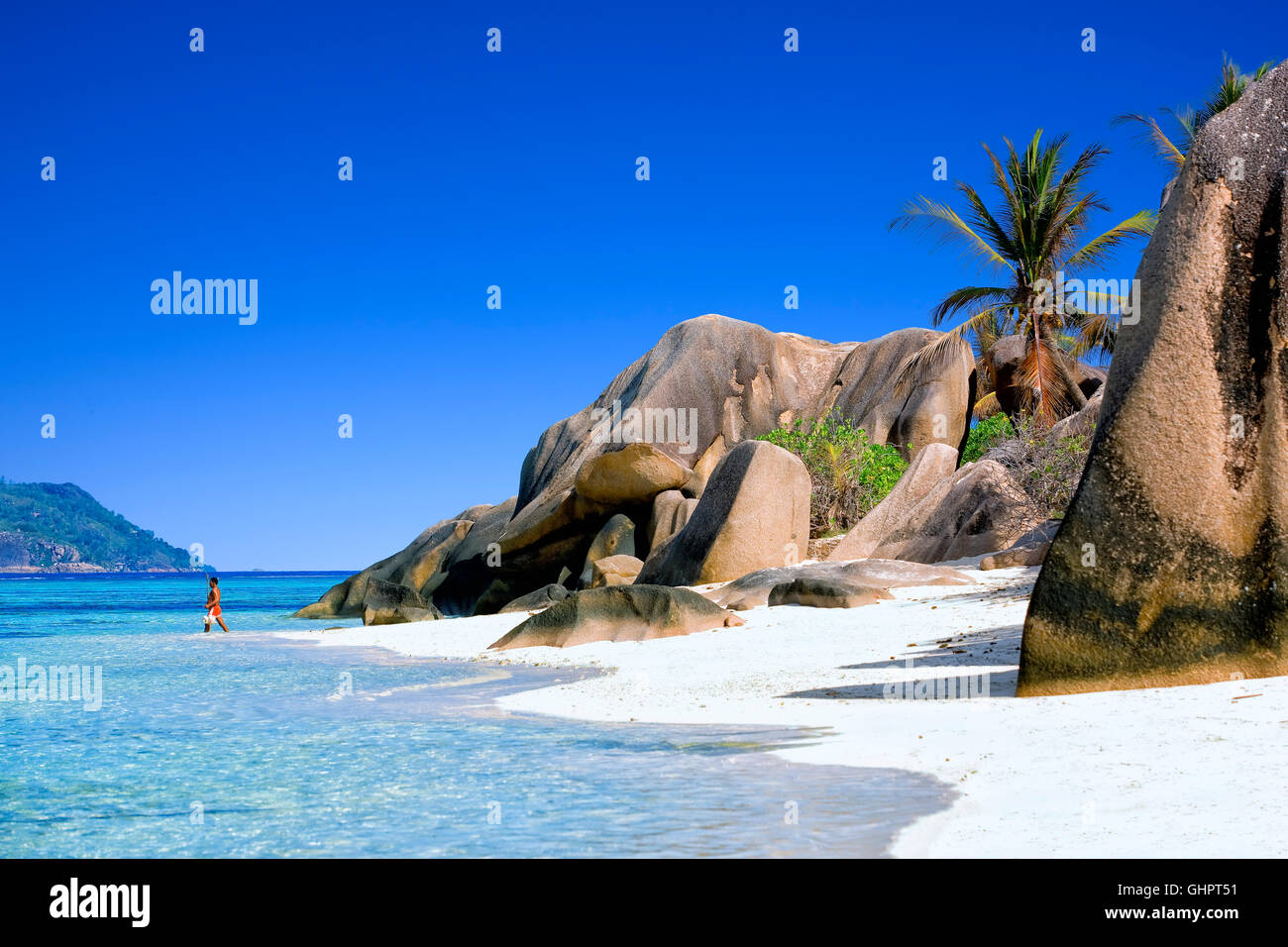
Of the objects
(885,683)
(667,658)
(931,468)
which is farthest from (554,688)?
(931,468)

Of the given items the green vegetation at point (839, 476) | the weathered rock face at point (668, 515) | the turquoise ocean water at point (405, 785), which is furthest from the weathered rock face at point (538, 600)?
the turquoise ocean water at point (405, 785)

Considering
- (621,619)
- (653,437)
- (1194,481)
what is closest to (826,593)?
(621,619)

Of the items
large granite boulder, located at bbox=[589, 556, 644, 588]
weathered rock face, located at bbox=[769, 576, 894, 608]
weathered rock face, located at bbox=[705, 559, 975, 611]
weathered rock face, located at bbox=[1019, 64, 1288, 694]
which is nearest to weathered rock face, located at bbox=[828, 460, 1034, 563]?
weathered rock face, located at bbox=[705, 559, 975, 611]

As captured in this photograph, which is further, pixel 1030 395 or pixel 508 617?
pixel 1030 395

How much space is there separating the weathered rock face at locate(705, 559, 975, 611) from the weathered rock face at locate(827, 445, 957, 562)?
468 cm

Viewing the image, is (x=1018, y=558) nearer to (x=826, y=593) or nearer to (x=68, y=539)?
(x=826, y=593)

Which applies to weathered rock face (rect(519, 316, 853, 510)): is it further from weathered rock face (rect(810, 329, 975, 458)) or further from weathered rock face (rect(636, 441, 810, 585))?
weathered rock face (rect(636, 441, 810, 585))

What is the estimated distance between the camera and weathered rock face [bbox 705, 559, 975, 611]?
42.8 ft

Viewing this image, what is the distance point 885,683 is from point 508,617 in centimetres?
1054

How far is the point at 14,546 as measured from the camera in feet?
407

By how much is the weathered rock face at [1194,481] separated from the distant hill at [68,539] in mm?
139581

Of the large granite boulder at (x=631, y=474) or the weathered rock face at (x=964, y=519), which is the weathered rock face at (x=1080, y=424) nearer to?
the weathered rock face at (x=964, y=519)
